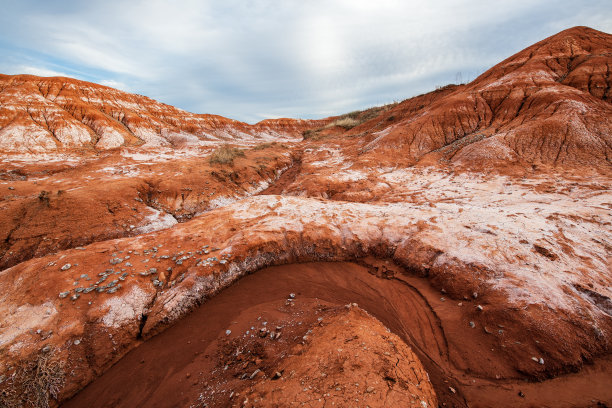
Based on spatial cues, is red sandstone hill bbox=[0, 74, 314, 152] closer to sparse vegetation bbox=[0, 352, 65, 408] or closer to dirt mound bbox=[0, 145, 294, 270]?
dirt mound bbox=[0, 145, 294, 270]

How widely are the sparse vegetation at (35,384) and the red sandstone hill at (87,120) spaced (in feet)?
102

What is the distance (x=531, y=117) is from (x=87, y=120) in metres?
49.6

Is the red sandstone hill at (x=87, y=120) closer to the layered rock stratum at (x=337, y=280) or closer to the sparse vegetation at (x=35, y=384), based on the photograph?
the layered rock stratum at (x=337, y=280)

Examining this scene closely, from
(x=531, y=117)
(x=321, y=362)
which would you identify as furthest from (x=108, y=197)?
(x=531, y=117)

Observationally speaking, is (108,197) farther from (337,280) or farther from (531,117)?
(531,117)

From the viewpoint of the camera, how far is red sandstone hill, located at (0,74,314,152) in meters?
24.6

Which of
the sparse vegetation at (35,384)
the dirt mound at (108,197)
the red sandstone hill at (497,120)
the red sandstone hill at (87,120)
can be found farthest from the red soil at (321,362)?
the red sandstone hill at (87,120)

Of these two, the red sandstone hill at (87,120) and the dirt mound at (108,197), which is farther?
the red sandstone hill at (87,120)

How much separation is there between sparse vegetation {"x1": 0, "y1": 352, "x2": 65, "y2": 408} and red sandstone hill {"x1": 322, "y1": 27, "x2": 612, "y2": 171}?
15175 mm

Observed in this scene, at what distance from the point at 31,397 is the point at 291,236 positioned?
16.9 ft

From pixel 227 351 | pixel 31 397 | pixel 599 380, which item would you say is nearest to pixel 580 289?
pixel 599 380

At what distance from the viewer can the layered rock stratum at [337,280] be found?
3055 millimetres

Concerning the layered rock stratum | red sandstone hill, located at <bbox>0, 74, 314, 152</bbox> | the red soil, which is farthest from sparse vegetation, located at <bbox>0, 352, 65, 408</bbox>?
red sandstone hill, located at <bbox>0, 74, 314, 152</bbox>

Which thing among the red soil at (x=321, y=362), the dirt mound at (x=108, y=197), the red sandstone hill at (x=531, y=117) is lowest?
the red soil at (x=321, y=362)
